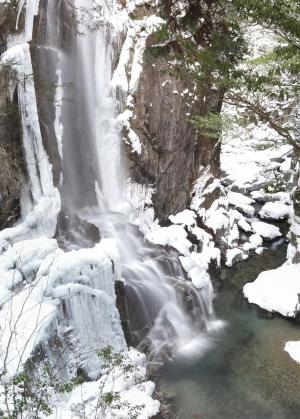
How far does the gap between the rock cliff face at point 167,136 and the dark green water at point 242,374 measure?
4.33m

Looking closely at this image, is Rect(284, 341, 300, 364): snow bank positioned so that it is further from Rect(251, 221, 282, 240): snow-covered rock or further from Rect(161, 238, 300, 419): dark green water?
Rect(251, 221, 282, 240): snow-covered rock

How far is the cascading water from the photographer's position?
9.54 meters

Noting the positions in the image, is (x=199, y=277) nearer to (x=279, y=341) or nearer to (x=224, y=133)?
(x=279, y=341)

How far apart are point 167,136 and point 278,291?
5.46 meters

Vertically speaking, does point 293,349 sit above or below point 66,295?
below

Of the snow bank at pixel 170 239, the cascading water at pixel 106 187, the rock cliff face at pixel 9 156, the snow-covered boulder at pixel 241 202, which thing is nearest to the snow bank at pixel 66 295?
the cascading water at pixel 106 187

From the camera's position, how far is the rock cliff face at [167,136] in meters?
12.3

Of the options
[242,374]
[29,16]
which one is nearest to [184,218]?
[242,374]

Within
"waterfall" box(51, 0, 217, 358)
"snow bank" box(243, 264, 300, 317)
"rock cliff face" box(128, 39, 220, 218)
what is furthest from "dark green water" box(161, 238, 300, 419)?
"rock cliff face" box(128, 39, 220, 218)

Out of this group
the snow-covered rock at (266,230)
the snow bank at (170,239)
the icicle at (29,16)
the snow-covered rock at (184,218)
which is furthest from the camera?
the snow-covered rock at (266,230)

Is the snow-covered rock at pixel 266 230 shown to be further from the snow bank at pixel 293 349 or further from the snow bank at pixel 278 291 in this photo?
the snow bank at pixel 293 349

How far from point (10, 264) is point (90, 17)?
7319 mm

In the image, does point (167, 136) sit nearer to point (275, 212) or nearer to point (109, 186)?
point (109, 186)

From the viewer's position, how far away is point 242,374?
8.22 meters
